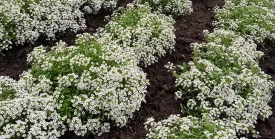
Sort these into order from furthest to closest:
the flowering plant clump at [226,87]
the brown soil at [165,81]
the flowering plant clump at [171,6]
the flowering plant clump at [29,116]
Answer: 1. the flowering plant clump at [171,6]
2. the flowering plant clump at [226,87]
3. the brown soil at [165,81]
4. the flowering plant clump at [29,116]

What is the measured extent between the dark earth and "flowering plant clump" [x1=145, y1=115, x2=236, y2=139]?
2.09 ft

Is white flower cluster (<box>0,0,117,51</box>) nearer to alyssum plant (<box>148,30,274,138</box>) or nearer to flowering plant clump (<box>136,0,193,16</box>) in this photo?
flowering plant clump (<box>136,0,193,16</box>)

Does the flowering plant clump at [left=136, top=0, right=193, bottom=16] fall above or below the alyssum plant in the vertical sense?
above

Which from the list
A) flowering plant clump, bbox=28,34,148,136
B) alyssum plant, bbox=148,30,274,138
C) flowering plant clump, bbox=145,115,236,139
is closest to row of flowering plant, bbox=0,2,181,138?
flowering plant clump, bbox=28,34,148,136

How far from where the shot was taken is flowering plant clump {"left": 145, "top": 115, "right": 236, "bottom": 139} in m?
6.19

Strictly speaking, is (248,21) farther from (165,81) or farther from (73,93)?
(73,93)

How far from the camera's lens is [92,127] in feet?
21.3

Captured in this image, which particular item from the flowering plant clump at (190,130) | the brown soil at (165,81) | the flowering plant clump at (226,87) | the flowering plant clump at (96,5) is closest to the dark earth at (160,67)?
the brown soil at (165,81)

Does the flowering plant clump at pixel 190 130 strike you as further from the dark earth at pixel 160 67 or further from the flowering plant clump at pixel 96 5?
the flowering plant clump at pixel 96 5

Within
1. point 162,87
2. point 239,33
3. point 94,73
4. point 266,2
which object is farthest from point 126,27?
point 266,2

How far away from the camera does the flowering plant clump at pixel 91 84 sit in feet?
21.4

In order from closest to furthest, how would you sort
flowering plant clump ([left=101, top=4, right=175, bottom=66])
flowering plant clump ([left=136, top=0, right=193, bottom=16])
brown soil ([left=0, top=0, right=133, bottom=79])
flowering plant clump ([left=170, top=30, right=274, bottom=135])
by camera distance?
flowering plant clump ([left=170, top=30, right=274, bottom=135])
brown soil ([left=0, top=0, right=133, bottom=79])
flowering plant clump ([left=101, top=4, right=175, bottom=66])
flowering plant clump ([left=136, top=0, right=193, bottom=16])

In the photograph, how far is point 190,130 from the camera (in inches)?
252

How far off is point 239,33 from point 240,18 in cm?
65
